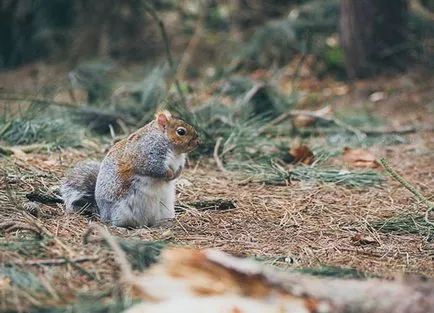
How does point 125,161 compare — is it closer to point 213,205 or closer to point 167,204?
point 167,204

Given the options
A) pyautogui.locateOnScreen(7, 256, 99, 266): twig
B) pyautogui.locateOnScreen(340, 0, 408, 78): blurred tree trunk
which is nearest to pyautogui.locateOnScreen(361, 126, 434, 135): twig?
pyautogui.locateOnScreen(340, 0, 408, 78): blurred tree trunk

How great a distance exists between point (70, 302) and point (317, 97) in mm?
5113

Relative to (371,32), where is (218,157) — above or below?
above

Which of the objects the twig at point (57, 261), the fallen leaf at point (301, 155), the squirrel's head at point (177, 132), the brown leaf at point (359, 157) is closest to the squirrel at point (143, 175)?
the squirrel's head at point (177, 132)

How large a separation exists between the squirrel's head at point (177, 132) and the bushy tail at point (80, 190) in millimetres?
423

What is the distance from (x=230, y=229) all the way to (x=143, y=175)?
0.45m

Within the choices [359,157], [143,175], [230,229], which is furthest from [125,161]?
[359,157]

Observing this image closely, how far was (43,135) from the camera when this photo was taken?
4750 mm

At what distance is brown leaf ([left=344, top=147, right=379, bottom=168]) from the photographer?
472 centimetres

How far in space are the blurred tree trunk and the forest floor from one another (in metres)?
2.45

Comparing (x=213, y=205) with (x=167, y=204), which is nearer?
(x=167, y=204)

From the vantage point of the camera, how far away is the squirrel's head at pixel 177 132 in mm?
3309

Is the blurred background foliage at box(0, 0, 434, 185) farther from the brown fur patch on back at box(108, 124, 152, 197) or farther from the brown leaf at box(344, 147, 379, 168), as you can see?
the brown fur patch on back at box(108, 124, 152, 197)

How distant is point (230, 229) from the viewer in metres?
3.33
